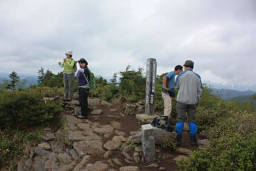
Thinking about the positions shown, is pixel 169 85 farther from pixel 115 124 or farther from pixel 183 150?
pixel 115 124

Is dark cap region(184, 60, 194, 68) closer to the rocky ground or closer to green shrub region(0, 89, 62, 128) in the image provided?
the rocky ground

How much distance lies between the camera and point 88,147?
179 inches

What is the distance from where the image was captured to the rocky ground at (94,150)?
3.78 metres

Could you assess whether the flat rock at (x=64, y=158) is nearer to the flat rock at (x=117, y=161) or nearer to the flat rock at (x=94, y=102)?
the flat rock at (x=117, y=161)

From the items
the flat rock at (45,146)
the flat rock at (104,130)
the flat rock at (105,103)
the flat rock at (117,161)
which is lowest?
the flat rock at (117,161)

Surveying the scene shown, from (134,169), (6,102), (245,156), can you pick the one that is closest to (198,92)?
(245,156)

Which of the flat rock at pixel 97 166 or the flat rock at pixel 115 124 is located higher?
A: the flat rock at pixel 115 124

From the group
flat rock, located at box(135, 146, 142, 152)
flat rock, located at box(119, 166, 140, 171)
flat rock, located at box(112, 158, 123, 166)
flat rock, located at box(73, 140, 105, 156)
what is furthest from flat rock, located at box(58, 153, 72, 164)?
flat rock, located at box(135, 146, 142, 152)

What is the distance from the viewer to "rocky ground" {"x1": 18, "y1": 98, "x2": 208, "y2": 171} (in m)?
3.78

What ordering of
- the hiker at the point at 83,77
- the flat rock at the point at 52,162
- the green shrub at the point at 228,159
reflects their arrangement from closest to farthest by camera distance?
the green shrub at the point at 228,159 < the flat rock at the point at 52,162 < the hiker at the point at 83,77

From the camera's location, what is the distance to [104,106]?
27.0 feet

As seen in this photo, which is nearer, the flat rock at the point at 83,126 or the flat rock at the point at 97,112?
the flat rock at the point at 83,126

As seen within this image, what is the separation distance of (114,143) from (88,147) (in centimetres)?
83

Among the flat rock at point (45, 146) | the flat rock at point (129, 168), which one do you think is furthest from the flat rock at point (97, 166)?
the flat rock at point (45, 146)
